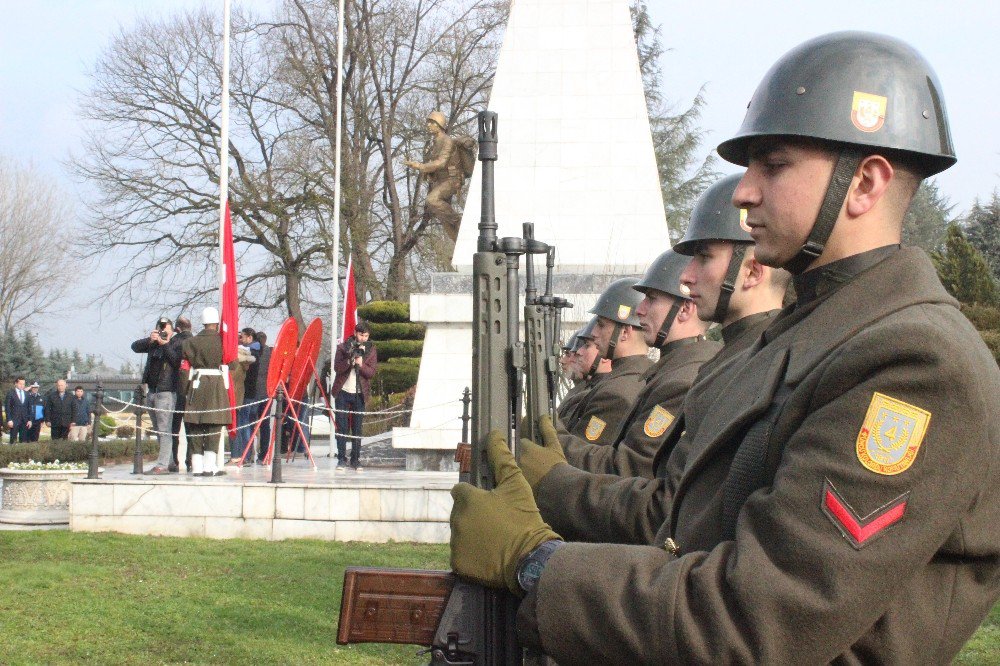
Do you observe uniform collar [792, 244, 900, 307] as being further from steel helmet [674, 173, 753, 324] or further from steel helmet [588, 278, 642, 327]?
steel helmet [588, 278, 642, 327]

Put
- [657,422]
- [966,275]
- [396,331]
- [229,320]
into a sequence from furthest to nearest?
[396,331] → [966,275] → [229,320] → [657,422]

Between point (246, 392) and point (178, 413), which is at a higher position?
point (246, 392)

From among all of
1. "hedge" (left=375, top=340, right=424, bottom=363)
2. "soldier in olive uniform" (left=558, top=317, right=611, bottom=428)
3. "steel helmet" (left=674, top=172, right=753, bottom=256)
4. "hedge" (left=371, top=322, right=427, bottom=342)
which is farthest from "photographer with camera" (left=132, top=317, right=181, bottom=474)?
"hedge" (left=371, top=322, right=427, bottom=342)

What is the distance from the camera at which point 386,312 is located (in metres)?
30.3

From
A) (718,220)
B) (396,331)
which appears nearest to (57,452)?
(396,331)

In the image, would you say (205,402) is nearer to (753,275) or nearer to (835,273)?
(753,275)

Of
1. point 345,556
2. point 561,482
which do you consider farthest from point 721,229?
point 345,556

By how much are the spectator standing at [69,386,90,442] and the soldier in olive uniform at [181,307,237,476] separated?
11974 mm

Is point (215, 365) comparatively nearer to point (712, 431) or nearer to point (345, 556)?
point (345, 556)

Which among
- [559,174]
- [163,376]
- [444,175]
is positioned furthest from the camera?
[444,175]

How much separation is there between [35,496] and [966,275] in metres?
13.9

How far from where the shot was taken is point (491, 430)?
9.80ft

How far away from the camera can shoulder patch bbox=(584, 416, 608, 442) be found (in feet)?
20.5

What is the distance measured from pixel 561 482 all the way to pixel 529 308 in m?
2.69
